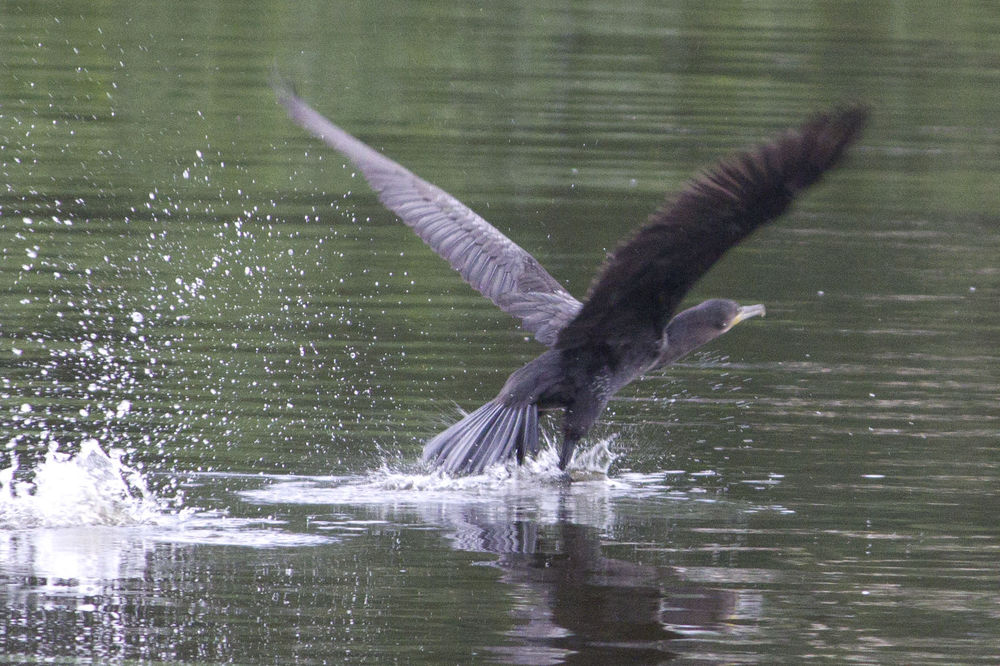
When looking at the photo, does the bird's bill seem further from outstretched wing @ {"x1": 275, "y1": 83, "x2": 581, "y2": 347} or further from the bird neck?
outstretched wing @ {"x1": 275, "y1": 83, "x2": 581, "y2": 347}

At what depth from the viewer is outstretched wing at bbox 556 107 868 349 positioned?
5.34 meters

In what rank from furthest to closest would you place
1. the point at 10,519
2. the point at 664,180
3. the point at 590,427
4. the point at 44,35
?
1. the point at 44,35
2. the point at 664,180
3. the point at 590,427
4. the point at 10,519

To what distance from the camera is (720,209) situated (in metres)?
5.52

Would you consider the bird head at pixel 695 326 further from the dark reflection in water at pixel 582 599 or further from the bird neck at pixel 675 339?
the dark reflection in water at pixel 582 599

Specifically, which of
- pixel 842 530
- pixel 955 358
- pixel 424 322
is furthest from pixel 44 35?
pixel 842 530

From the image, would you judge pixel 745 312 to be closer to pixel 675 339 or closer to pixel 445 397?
pixel 675 339

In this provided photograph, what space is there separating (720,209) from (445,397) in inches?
84.6

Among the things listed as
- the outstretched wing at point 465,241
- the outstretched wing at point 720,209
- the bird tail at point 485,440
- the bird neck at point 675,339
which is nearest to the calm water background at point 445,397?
the bird tail at point 485,440

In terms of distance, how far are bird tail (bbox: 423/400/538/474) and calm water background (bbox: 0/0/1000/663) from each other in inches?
7.4

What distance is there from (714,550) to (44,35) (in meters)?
14.1

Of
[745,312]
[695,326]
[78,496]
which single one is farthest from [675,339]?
[78,496]

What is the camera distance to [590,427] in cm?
682

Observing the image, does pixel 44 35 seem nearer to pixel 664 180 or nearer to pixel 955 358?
pixel 664 180

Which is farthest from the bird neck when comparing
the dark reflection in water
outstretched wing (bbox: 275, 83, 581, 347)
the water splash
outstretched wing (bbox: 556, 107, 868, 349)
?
the water splash
